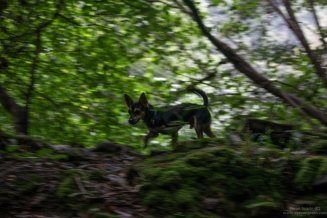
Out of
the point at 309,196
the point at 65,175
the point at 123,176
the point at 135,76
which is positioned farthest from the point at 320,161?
the point at 135,76

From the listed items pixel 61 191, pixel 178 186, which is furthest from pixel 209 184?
pixel 61 191

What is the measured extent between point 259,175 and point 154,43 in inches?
174

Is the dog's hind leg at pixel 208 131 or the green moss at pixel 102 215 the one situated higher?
the green moss at pixel 102 215

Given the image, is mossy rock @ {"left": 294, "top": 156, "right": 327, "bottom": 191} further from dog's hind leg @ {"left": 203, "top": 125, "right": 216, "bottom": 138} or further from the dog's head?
the dog's head

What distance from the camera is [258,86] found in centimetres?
670

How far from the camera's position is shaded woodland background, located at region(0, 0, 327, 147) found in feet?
22.4

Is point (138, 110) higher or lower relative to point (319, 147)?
lower

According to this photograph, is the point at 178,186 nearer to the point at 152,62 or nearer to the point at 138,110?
the point at 138,110

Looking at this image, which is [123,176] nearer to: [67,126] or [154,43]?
[154,43]

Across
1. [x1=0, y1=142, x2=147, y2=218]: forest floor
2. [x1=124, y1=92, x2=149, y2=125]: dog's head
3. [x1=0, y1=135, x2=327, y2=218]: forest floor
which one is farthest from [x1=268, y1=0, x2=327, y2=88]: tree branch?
[x1=0, y1=142, x2=147, y2=218]: forest floor

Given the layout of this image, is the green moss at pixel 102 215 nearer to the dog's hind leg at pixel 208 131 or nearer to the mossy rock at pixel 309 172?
the mossy rock at pixel 309 172

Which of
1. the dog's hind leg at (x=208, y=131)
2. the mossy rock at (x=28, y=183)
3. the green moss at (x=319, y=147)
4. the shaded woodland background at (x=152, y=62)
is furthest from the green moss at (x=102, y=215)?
the dog's hind leg at (x=208, y=131)

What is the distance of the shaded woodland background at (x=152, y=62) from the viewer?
684cm

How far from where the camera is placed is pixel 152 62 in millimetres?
8734
